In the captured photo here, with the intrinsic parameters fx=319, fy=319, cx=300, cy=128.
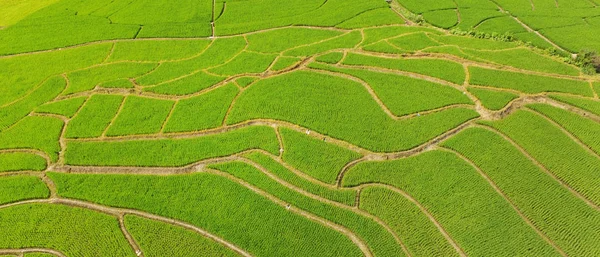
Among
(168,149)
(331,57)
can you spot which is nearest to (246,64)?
(331,57)

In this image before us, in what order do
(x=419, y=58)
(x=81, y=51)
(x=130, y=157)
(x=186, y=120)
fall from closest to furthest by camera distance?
(x=130, y=157), (x=186, y=120), (x=419, y=58), (x=81, y=51)

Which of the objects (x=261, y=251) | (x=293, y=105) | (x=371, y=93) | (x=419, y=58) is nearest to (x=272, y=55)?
(x=293, y=105)

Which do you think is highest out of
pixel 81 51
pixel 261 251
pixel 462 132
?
pixel 81 51

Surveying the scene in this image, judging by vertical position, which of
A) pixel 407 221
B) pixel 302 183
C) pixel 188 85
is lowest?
pixel 407 221

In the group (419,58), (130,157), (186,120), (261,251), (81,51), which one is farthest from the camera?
(81,51)

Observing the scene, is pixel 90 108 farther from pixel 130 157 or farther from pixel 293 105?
pixel 293 105

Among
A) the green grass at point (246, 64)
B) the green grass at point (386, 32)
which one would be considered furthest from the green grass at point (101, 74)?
the green grass at point (386, 32)

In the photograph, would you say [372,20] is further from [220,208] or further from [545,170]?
[220,208]

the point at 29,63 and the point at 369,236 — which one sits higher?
the point at 29,63
